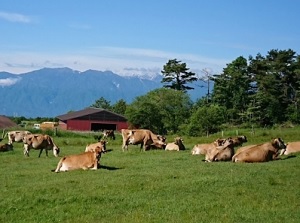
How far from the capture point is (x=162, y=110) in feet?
320

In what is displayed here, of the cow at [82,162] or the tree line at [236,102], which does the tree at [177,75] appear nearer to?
the tree line at [236,102]

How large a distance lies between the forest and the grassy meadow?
63885mm

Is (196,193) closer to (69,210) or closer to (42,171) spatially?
(69,210)

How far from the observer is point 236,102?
95062 mm

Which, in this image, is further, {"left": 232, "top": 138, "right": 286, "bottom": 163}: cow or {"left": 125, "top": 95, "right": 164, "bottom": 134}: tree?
{"left": 125, "top": 95, "right": 164, "bottom": 134}: tree

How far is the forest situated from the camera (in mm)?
85562

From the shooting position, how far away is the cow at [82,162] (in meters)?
21.6

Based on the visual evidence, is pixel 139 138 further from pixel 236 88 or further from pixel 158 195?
pixel 236 88

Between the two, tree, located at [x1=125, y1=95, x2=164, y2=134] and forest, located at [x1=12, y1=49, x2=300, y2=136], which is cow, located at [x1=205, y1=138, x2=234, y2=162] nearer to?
forest, located at [x1=12, y1=49, x2=300, y2=136]

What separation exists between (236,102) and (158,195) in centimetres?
8194

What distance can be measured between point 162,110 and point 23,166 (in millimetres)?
72605

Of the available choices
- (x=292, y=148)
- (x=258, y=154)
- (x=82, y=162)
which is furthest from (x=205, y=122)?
(x=82, y=162)

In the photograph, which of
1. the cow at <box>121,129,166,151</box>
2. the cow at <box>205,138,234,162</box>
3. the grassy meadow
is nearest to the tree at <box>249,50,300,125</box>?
the cow at <box>121,129,166,151</box>

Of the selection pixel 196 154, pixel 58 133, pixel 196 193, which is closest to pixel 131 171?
pixel 196 193
